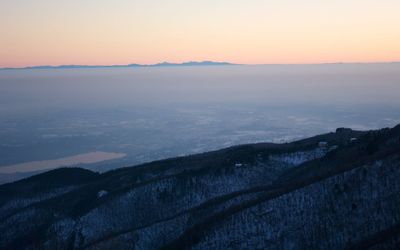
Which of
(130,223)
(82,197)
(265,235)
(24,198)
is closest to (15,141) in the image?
(24,198)

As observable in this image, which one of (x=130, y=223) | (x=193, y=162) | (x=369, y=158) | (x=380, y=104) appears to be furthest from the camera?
(x=380, y=104)

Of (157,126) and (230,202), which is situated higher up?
(230,202)

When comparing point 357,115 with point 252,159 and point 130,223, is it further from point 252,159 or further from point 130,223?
point 130,223

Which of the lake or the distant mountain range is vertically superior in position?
the distant mountain range

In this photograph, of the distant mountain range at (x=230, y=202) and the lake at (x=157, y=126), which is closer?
the distant mountain range at (x=230, y=202)

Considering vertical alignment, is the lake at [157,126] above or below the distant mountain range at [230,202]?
below

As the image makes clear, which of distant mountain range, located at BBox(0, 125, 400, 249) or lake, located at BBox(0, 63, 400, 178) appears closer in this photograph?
distant mountain range, located at BBox(0, 125, 400, 249)

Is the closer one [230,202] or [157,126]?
[230,202]

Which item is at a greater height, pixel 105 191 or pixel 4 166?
pixel 105 191
